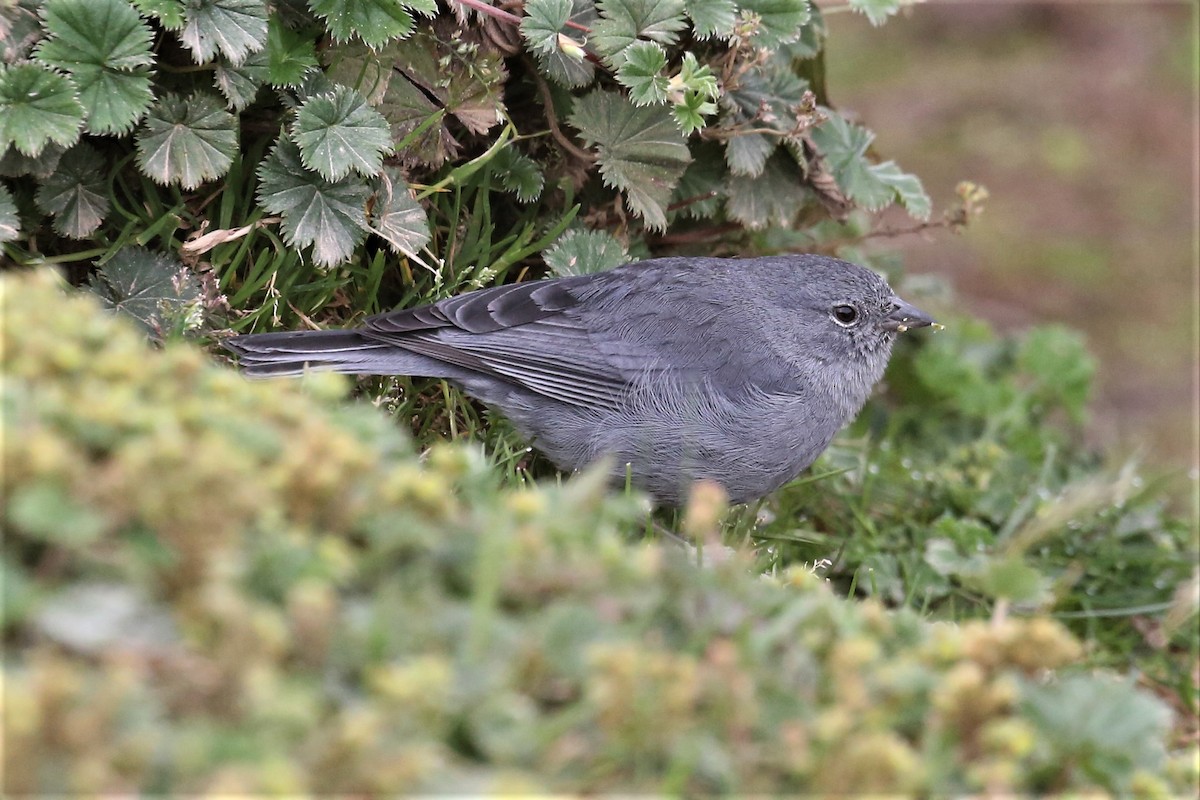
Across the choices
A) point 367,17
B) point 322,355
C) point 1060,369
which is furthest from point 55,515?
point 1060,369

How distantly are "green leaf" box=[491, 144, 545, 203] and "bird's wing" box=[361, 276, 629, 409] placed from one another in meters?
0.35

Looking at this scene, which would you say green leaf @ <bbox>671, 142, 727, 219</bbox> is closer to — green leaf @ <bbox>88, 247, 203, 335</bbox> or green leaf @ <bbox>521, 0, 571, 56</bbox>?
green leaf @ <bbox>521, 0, 571, 56</bbox>

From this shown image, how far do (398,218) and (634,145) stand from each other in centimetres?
85

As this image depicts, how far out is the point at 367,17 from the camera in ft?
12.8

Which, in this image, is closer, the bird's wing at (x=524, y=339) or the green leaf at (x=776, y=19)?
the bird's wing at (x=524, y=339)

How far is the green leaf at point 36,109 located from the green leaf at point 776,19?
6.96ft


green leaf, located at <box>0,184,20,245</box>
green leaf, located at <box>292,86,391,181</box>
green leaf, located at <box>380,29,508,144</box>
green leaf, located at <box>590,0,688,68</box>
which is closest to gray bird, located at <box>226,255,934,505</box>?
green leaf, located at <box>292,86,391,181</box>

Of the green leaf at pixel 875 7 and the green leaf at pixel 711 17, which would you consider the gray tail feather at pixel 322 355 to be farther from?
the green leaf at pixel 875 7

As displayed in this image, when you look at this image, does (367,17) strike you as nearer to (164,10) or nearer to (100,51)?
Result: (164,10)

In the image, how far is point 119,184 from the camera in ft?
13.2

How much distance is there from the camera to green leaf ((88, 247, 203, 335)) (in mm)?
3910

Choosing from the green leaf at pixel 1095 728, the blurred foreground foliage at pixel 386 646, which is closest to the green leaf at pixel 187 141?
the blurred foreground foliage at pixel 386 646

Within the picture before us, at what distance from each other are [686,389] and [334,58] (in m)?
1.49

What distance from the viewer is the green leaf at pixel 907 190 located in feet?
15.9
